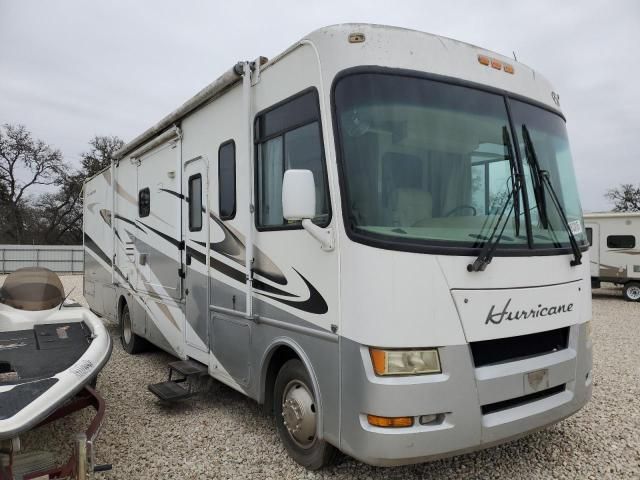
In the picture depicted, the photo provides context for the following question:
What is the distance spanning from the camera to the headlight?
9.04 ft

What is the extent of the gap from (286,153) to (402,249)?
1.25 metres

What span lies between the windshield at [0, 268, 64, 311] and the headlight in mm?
3544

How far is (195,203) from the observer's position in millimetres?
4930

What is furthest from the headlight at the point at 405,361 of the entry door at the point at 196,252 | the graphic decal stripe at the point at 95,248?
the graphic decal stripe at the point at 95,248

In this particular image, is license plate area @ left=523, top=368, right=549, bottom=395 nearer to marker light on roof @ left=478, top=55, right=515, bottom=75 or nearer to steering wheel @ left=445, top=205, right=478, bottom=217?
steering wheel @ left=445, top=205, right=478, bottom=217

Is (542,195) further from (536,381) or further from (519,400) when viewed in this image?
(519,400)

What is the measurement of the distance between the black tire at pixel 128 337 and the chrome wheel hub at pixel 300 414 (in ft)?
13.0

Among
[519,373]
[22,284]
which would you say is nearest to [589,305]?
[519,373]

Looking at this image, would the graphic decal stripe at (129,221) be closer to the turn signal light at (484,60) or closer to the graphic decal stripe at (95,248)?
the graphic decal stripe at (95,248)

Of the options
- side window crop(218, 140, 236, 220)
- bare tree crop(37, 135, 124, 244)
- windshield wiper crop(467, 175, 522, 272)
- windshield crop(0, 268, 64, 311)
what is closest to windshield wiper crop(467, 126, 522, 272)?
windshield wiper crop(467, 175, 522, 272)

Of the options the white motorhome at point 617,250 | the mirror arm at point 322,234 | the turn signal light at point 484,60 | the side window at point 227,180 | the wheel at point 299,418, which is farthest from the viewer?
the white motorhome at point 617,250

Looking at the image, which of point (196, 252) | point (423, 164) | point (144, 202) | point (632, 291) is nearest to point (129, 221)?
point (144, 202)

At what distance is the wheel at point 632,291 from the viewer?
1467 centimetres

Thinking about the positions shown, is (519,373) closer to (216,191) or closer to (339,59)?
(339,59)
